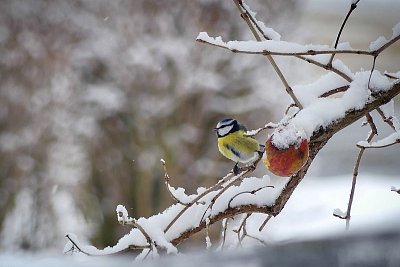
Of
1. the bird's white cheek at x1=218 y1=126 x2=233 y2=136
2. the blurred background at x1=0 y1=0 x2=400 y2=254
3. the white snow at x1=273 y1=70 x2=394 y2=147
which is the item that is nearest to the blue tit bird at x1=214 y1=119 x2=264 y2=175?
the bird's white cheek at x1=218 y1=126 x2=233 y2=136

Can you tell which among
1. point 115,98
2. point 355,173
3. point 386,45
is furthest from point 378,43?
point 115,98

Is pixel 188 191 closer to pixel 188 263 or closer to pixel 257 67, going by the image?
pixel 257 67

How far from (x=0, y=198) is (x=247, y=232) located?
252 centimetres

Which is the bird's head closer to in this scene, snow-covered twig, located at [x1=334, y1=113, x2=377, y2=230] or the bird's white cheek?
the bird's white cheek

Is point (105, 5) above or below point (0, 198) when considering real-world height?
above

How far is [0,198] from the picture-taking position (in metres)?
2.99

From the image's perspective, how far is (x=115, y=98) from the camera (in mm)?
2861

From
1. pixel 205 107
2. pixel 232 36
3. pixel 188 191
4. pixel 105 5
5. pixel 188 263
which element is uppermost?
pixel 105 5

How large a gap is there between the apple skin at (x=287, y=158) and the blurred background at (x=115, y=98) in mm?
2290

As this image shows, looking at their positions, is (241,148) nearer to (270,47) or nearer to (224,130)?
(224,130)

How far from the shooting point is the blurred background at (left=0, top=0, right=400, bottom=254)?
2838mm

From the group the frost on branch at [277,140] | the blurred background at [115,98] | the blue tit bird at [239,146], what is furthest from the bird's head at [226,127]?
the blurred background at [115,98]

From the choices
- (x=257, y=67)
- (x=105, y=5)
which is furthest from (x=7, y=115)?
(x=257, y=67)

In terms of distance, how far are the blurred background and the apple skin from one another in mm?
2290
